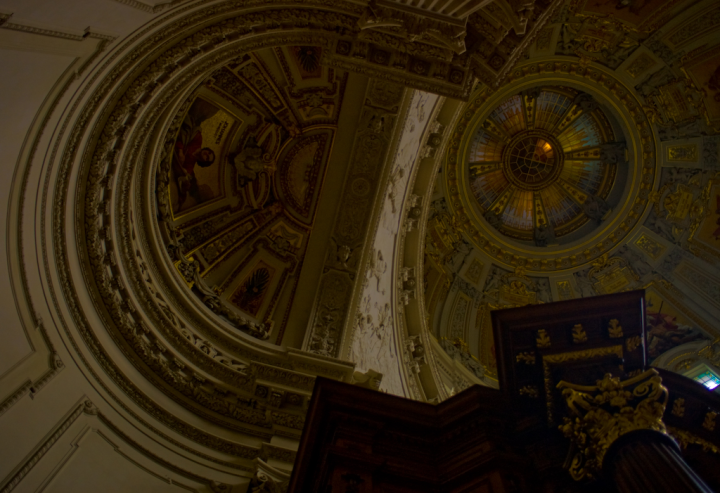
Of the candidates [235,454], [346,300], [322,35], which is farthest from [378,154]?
[235,454]

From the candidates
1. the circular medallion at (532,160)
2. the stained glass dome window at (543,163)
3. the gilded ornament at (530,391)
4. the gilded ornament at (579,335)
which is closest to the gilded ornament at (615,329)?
the gilded ornament at (579,335)

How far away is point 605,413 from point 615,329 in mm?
817

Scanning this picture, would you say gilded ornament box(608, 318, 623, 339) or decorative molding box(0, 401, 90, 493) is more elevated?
gilded ornament box(608, 318, 623, 339)

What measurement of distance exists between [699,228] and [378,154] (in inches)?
417

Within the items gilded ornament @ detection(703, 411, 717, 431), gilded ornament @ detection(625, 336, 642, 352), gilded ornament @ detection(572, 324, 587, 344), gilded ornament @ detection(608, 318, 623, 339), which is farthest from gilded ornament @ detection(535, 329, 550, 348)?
gilded ornament @ detection(703, 411, 717, 431)

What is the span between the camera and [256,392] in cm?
686

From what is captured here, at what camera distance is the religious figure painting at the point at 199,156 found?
809 cm

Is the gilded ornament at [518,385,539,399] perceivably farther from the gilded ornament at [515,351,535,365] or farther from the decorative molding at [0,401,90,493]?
the decorative molding at [0,401,90,493]

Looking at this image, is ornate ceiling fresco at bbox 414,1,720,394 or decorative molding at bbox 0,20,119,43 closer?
decorative molding at bbox 0,20,119,43

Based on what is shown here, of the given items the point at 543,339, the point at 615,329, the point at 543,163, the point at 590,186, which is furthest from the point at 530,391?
the point at 590,186

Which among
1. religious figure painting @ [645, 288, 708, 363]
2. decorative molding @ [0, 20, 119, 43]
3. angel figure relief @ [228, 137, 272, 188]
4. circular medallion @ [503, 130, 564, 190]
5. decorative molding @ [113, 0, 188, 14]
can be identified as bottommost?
decorative molding @ [0, 20, 119, 43]

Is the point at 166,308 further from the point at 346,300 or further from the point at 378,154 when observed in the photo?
the point at 378,154

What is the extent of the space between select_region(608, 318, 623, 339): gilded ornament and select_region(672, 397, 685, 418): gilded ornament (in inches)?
23.4

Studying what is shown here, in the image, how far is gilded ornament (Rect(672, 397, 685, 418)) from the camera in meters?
3.68
